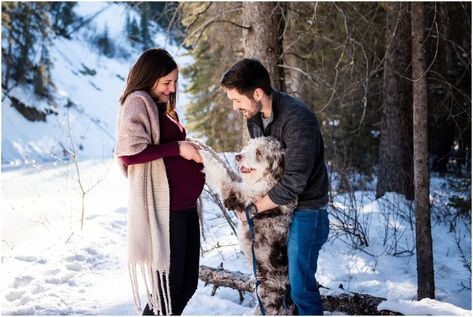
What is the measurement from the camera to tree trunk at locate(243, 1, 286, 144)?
5590 mm

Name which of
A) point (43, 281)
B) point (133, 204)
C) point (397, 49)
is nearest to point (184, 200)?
point (133, 204)

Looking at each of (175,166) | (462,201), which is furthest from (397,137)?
(175,166)

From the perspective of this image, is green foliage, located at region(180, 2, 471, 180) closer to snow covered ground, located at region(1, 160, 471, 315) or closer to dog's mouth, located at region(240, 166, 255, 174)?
snow covered ground, located at region(1, 160, 471, 315)

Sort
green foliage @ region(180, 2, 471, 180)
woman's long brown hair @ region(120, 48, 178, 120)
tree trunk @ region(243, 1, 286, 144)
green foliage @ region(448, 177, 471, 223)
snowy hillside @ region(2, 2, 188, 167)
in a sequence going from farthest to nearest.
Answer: snowy hillside @ region(2, 2, 188, 167) → green foliage @ region(180, 2, 471, 180) → green foliage @ region(448, 177, 471, 223) → tree trunk @ region(243, 1, 286, 144) → woman's long brown hair @ region(120, 48, 178, 120)

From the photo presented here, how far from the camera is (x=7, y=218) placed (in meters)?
8.76

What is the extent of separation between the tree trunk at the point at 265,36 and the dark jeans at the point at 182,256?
2.85 meters

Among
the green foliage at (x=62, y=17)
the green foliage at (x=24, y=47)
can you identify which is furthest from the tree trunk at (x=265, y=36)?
the green foliage at (x=62, y=17)

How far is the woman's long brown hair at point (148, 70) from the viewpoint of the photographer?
3.07 metres

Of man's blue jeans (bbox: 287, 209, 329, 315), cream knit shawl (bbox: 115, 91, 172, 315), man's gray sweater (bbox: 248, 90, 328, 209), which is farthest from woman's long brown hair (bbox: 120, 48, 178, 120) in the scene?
man's blue jeans (bbox: 287, 209, 329, 315)

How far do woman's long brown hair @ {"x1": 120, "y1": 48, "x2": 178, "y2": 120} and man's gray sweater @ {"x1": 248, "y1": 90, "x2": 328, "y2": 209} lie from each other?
73 centimetres

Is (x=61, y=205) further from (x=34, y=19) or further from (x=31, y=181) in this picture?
(x=34, y=19)

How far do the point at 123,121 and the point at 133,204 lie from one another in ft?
1.79

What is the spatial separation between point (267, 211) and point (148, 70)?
4.02 feet

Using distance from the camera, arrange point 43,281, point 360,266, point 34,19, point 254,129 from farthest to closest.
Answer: point 34,19 < point 360,266 < point 43,281 < point 254,129
